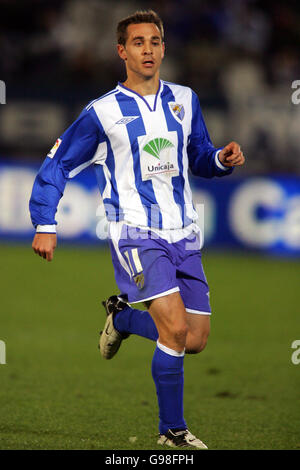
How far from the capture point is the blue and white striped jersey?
15.2ft

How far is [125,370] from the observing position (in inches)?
257

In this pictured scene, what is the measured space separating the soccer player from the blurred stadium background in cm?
57

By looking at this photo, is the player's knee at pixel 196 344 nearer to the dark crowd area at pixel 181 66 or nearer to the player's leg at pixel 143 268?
the player's leg at pixel 143 268

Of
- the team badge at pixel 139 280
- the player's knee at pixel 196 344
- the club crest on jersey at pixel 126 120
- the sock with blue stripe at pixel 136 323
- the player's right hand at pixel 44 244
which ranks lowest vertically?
the player's knee at pixel 196 344

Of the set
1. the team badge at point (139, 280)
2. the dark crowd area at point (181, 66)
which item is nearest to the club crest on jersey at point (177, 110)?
the team badge at point (139, 280)

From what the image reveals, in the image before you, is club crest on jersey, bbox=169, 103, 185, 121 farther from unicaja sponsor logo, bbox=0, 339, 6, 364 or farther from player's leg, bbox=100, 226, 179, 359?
unicaja sponsor logo, bbox=0, 339, 6, 364

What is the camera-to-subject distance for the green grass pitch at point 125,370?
15.7ft

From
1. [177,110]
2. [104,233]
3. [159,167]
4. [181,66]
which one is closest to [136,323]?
[159,167]

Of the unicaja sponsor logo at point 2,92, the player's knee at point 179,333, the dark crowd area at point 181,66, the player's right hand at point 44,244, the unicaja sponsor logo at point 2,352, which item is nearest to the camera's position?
the player's knee at point 179,333

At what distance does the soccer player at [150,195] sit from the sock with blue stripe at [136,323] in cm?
4

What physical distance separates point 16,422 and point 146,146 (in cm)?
171

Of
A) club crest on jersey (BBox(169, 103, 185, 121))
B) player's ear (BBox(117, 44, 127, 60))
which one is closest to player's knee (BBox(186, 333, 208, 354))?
club crest on jersey (BBox(169, 103, 185, 121))

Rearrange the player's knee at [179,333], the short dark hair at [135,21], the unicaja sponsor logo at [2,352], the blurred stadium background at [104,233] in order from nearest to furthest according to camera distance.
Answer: the player's knee at [179,333] → the short dark hair at [135,21] → the blurred stadium background at [104,233] → the unicaja sponsor logo at [2,352]
